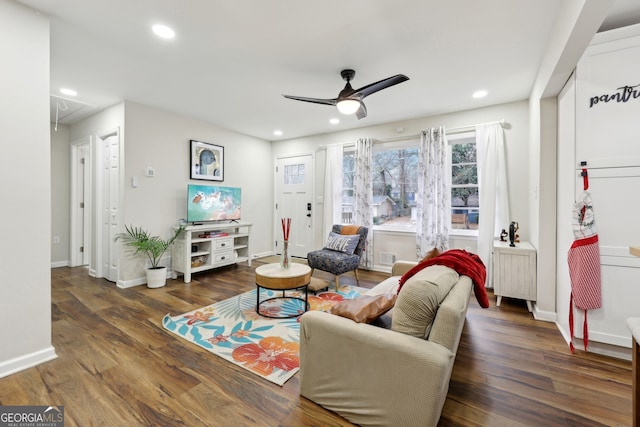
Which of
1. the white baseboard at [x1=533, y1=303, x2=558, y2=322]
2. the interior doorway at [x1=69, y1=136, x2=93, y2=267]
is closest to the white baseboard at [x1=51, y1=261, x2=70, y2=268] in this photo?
the interior doorway at [x1=69, y1=136, x2=93, y2=267]

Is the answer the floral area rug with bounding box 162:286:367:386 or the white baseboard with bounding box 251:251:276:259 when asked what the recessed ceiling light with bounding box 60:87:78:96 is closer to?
the floral area rug with bounding box 162:286:367:386

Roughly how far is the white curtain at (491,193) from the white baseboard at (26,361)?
463 cm

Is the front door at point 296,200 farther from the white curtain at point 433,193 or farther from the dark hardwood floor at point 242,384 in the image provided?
the dark hardwood floor at point 242,384

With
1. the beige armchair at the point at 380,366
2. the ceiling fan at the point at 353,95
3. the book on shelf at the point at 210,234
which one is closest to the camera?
the beige armchair at the point at 380,366

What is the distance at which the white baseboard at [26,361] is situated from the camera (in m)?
1.83

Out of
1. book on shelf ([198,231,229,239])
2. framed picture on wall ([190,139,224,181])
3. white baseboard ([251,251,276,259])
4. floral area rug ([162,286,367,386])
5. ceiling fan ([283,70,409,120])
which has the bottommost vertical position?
floral area rug ([162,286,367,386])

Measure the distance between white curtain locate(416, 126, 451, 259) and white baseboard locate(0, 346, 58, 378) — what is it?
421 centimetres

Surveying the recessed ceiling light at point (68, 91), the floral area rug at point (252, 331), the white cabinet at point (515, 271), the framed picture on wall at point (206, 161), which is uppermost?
the recessed ceiling light at point (68, 91)

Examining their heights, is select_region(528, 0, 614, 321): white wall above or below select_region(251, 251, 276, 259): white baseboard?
above

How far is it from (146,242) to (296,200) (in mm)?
2864

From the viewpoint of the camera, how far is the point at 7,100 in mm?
1828

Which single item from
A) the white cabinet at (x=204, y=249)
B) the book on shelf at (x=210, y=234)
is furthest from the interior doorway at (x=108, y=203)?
the book on shelf at (x=210, y=234)

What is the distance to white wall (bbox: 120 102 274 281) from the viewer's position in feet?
12.2

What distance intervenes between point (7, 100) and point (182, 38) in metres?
1.29
